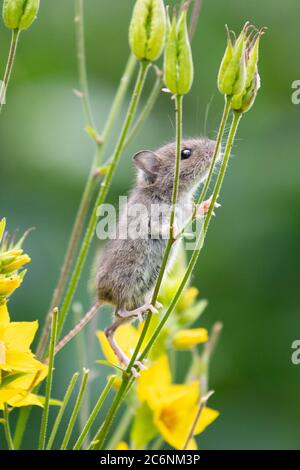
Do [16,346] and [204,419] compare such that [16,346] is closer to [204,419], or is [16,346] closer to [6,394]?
[6,394]

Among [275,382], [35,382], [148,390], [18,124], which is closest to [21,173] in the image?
[18,124]

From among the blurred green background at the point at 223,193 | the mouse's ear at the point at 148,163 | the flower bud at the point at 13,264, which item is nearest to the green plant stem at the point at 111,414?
the flower bud at the point at 13,264

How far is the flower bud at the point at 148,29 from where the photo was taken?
42.8 inches

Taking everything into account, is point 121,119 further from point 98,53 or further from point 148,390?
point 148,390

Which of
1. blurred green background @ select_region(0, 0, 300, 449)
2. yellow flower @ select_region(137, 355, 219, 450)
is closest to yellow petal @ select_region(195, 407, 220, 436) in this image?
yellow flower @ select_region(137, 355, 219, 450)

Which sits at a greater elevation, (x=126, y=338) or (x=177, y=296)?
→ (x=177, y=296)

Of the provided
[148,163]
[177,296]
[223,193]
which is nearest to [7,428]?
[177,296]

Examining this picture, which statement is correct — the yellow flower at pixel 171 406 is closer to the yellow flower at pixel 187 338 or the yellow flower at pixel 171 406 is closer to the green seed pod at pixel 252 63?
the yellow flower at pixel 187 338

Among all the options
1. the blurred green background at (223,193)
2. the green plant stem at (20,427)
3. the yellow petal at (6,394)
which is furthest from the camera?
the blurred green background at (223,193)

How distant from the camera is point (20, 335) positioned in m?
1.21

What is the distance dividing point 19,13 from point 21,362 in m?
0.47

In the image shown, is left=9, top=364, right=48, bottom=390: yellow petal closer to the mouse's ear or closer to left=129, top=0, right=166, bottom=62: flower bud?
left=129, top=0, right=166, bottom=62: flower bud

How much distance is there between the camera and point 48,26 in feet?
9.06
